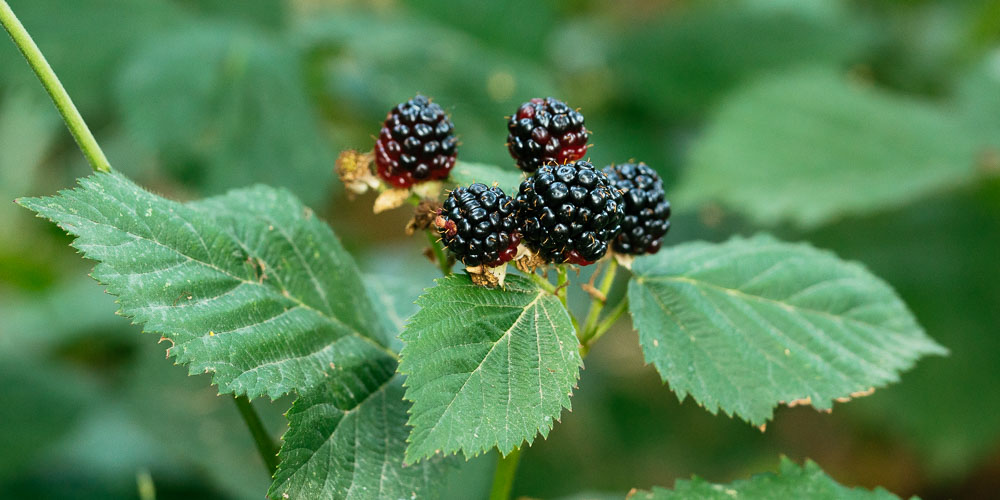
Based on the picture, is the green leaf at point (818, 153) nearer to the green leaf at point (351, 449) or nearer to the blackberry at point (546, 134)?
the blackberry at point (546, 134)

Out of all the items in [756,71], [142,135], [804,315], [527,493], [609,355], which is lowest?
[527,493]

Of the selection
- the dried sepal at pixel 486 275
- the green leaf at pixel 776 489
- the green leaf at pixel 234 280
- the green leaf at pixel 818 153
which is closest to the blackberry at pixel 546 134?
the dried sepal at pixel 486 275

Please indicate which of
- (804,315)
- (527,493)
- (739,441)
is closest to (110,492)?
(527,493)

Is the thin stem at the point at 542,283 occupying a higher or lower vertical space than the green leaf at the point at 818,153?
lower

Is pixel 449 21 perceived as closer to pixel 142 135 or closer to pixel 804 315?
pixel 142 135

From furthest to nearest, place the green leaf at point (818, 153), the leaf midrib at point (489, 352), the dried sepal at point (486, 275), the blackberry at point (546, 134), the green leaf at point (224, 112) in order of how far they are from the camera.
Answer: the green leaf at point (818, 153), the green leaf at point (224, 112), the blackberry at point (546, 134), the dried sepal at point (486, 275), the leaf midrib at point (489, 352)
